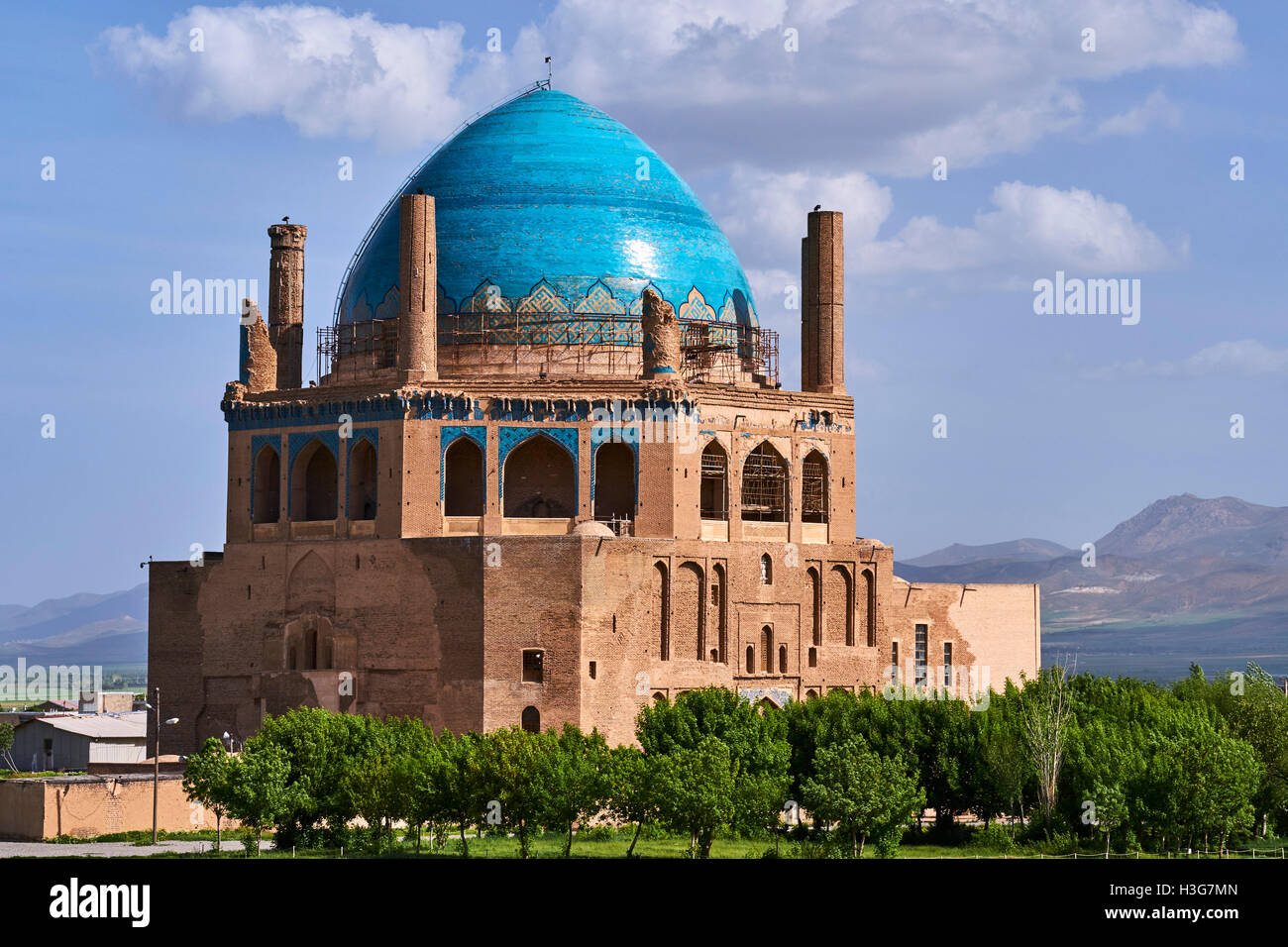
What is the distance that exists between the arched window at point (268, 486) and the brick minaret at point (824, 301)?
1207cm

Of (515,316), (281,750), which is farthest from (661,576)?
(281,750)

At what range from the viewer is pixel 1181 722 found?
4319 centimetres

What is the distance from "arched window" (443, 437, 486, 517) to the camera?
159 feet

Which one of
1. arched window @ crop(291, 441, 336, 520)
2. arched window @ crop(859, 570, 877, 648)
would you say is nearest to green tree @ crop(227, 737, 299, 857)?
arched window @ crop(291, 441, 336, 520)

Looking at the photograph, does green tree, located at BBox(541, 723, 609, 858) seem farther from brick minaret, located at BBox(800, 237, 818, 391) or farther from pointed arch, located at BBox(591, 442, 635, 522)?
brick minaret, located at BBox(800, 237, 818, 391)

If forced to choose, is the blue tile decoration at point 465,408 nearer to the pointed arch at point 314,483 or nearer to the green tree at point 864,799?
the pointed arch at point 314,483

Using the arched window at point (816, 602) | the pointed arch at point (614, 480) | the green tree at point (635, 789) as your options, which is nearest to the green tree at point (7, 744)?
the pointed arch at point (614, 480)

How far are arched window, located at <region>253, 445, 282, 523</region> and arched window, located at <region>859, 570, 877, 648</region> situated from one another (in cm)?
1320

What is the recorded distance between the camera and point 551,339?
4956 cm

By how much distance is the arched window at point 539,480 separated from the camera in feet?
159

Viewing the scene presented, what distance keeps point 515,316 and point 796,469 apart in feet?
23.4
